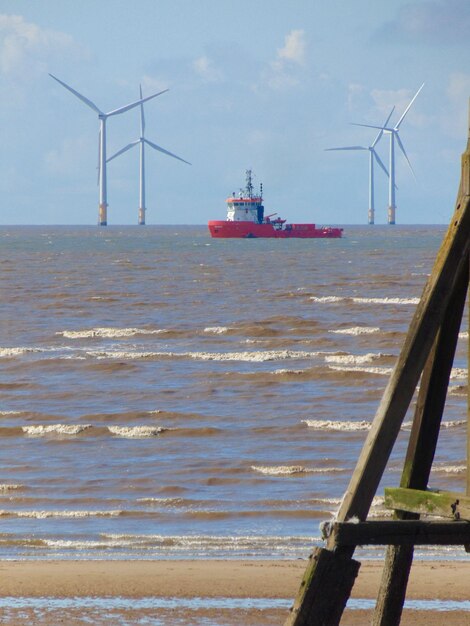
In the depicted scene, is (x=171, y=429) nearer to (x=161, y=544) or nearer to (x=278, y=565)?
(x=161, y=544)

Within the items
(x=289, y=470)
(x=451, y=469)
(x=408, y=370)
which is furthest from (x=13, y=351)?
(x=408, y=370)

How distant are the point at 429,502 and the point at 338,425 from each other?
49.6 ft

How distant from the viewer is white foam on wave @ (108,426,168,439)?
70.0 ft

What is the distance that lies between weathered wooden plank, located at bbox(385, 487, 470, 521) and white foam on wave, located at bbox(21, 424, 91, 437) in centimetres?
1489

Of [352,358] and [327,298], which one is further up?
[352,358]

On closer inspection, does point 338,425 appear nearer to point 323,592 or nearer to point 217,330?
point 323,592

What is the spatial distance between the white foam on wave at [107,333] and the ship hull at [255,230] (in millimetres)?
115689

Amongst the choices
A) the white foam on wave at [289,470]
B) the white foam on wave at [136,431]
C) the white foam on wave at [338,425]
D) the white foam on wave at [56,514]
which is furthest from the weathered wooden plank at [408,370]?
the white foam on wave at [338,425]

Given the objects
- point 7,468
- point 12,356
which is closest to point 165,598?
point 7,468

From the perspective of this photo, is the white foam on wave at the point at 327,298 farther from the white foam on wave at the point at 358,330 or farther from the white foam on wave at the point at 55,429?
the white foam on wave at the point at 55,429

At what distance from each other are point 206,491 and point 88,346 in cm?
2040

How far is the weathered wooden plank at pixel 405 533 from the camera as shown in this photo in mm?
6473

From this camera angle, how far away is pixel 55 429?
21.9m

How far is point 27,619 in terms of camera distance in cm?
973
